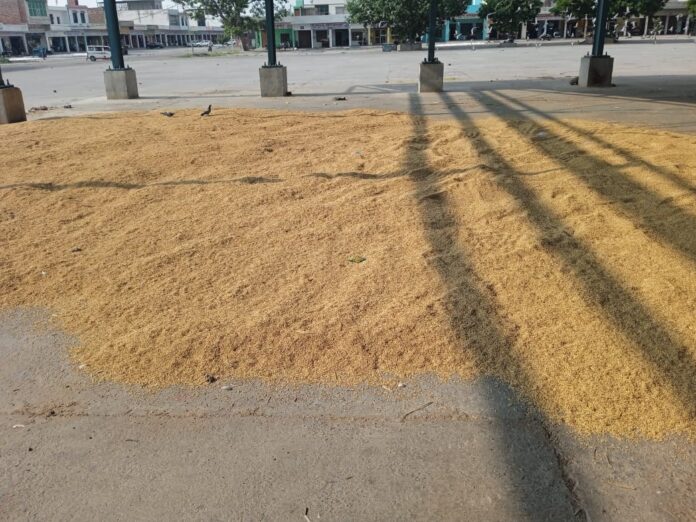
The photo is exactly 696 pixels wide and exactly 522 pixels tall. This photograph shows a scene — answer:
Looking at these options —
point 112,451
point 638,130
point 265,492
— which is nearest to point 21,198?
point 112,451

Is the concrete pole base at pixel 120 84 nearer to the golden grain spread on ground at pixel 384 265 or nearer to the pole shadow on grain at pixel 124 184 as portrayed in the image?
the golden grain spread on ground at pixel 384 265

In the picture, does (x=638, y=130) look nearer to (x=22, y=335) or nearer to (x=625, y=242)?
(x=625, y=242)

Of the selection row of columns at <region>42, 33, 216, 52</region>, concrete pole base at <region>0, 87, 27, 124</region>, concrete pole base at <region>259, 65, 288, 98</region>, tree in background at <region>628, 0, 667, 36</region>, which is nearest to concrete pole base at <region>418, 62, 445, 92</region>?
concrete pole base at <region>259, 65, 288, 98</region>

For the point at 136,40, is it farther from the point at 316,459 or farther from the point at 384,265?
the point at 316,459

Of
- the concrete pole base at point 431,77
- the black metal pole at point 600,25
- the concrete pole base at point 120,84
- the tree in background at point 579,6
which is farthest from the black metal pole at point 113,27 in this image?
the tree in background at point 579,6

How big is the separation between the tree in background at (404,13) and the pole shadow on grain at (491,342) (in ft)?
164

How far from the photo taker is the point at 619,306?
3.94 m

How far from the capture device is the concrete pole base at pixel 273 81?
54.3 ft

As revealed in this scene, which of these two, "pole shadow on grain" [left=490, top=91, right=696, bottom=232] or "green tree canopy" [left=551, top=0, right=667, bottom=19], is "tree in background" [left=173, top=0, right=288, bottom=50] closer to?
"green tree canopy" [left=551, top=0, right=667, bottom=19]

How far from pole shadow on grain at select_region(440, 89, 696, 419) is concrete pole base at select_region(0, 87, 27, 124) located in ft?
37.4

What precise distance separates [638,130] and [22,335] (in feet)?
29.8

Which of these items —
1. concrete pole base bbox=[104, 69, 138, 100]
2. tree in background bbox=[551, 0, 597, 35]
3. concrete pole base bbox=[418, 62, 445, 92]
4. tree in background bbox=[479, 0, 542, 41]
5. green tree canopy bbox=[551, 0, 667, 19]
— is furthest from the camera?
tree in background bbox=[479, 0, 542, 41]

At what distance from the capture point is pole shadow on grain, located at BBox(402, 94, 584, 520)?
2498 millimetres

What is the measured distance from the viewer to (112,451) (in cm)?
A: 285
